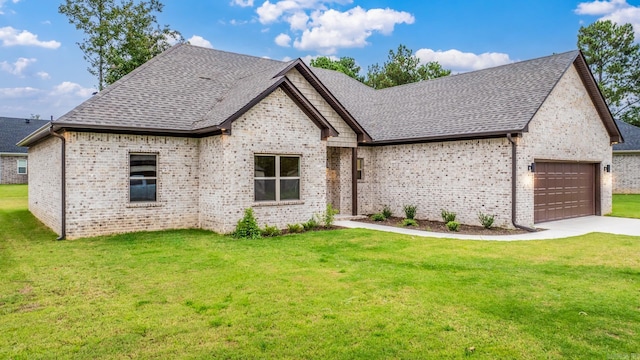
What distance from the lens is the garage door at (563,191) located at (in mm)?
15375

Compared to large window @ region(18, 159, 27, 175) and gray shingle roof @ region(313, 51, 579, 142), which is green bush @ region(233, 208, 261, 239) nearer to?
gray shingle roof @ region(313, 51, 579, 142)

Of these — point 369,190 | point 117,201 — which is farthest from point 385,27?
point 117,201

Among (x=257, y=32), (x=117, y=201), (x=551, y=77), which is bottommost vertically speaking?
(x=117, y=201)

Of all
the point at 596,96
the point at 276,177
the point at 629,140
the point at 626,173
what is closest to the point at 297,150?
the point at 276,177

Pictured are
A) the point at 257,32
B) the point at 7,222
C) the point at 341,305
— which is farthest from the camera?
the point at 257,32

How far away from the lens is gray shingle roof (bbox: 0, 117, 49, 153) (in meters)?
38.1

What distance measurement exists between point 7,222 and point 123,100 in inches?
271

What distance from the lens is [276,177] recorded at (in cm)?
1311

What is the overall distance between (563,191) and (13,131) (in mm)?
47121

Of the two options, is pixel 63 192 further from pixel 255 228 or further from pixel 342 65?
pixel 342 65

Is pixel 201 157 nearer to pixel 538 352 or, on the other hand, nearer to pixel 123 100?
pixel 123 100

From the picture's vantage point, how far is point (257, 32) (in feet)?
101

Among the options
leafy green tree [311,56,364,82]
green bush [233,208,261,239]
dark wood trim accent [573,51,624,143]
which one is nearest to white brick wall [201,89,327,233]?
green bush [233,208,261,239]

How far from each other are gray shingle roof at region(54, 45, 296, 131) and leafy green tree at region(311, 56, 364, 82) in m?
22.6
